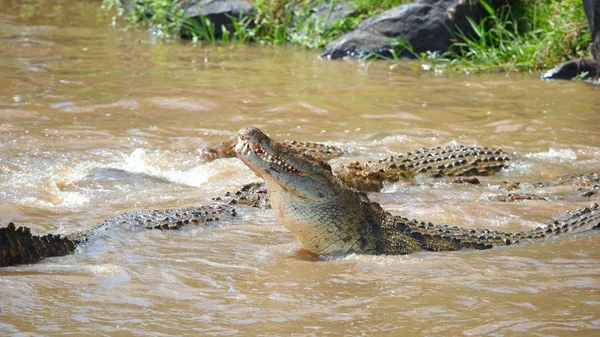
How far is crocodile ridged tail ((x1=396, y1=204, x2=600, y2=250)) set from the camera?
4.83m

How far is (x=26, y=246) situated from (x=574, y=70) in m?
9.37

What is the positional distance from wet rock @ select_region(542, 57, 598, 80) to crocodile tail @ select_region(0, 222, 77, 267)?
894 cm

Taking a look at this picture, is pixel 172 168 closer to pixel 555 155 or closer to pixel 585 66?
pixel 555 155

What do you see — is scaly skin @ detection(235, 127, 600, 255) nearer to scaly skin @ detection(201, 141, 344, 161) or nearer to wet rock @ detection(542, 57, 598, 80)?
scaly skin @ detection(201, 141, 344, 161)

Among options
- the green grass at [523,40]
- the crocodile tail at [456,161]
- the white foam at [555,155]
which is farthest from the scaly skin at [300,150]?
the green grass at [523,40]

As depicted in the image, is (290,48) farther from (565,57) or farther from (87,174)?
(87,174)

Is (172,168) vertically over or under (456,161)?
over

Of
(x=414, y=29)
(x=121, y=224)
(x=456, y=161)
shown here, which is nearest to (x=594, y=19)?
(x=414, y=29)

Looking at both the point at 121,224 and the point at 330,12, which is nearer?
the point at 121,224

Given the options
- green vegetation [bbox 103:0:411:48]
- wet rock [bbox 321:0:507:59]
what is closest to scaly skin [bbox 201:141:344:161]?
wet rock [bbox 321:0:507:59]

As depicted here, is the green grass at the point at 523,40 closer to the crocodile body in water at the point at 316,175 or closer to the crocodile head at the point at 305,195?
the crocodile body in water at the point at 316,175

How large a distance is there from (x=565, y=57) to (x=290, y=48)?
501 centimetres

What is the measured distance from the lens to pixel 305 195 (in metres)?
4.47

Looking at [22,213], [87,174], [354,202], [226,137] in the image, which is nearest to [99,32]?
[226,137]
